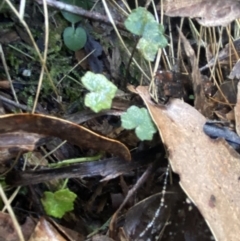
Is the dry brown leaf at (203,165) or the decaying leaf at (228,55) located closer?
the dry brown leaf at (203,165)

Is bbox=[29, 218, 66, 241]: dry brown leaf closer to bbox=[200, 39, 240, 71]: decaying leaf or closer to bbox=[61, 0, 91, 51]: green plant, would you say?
bbox=[61, 0, 91, 51]: green plant

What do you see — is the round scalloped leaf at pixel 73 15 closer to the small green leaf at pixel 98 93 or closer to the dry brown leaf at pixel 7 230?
the small green leaf at pixel 98 93

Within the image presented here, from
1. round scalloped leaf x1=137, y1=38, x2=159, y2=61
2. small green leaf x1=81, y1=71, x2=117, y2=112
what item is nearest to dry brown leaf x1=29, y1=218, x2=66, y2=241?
small green leaf x1=81, y1=71, x2=117, y2=112

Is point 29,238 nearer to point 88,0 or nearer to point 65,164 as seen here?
point 65,164

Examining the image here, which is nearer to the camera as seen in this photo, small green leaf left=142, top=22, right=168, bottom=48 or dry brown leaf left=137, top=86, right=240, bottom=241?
dry brown leaf left=137, top=86, right=240, bottom=241

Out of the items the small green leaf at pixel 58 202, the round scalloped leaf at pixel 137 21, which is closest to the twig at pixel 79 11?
the round scalloped leaf at pixel 137 21
